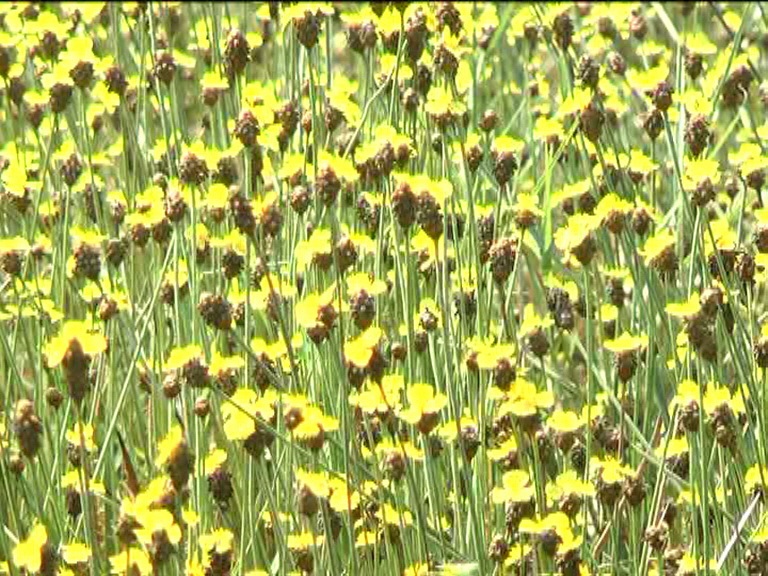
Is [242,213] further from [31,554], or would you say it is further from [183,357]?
[31,554]

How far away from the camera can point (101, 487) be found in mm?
2645

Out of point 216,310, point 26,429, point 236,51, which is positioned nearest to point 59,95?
point 236,51

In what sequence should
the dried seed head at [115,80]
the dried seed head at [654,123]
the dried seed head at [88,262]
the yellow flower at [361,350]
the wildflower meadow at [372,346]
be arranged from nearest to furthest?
the yellow flower at [361,350]
the wildflower meadow at [372,346]
the dried seed head at [88,262]
the dried seed head at [654,123]
the dried seed head at [115,80]

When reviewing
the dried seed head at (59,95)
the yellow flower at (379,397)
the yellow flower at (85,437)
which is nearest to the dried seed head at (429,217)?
the yellow flower at (379,397)

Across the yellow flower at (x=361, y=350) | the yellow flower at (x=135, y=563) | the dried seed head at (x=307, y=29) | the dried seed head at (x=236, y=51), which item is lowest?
Answer: the yellow flower at (x=135, y=563)

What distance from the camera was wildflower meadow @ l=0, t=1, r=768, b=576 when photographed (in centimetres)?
246

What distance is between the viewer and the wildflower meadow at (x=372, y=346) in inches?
96.7

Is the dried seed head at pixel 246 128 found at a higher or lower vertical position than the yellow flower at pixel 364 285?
higher

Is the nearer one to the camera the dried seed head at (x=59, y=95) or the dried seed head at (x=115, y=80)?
the dried seed head at (x=59, y=95)

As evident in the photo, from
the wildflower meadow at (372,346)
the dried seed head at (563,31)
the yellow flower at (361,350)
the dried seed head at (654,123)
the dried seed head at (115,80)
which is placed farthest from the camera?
the dried seed head at (563,31)

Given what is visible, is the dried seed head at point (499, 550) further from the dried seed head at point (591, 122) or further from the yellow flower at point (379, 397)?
the dried seed head at point (591, 122)

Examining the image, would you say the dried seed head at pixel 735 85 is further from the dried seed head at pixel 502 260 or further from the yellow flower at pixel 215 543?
the yellow flower at pixel 215 543

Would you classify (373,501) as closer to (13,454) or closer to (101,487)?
(101,487)

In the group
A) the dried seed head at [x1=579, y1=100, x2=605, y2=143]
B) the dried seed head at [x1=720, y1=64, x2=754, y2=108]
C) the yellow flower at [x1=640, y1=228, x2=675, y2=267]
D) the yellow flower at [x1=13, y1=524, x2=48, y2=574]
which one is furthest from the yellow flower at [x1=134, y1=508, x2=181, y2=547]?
the dried seed head at [x1=720, y1=64, x2=754, y2=108]
